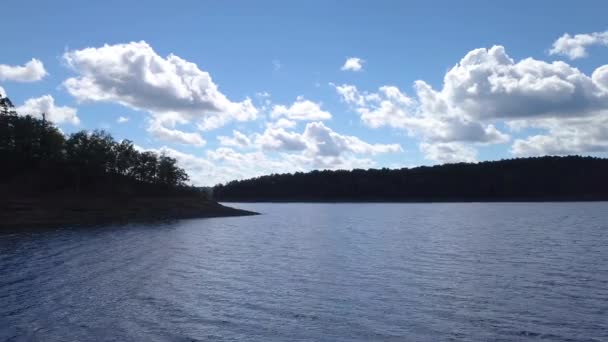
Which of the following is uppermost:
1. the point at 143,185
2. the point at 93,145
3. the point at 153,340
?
Answer: the point at 93,145

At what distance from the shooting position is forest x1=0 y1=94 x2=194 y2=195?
109250mm

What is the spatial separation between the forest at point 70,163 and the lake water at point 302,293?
204 ft

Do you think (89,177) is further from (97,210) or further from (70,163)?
(97,210)

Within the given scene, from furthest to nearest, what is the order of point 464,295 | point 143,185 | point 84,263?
1. point 143,185
2. point 84,263
3. point 464,295

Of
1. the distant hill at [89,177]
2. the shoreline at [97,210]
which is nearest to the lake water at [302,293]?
the shoreline at [97,210]

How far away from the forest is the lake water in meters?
62.0

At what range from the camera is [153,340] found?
19969 millimetres

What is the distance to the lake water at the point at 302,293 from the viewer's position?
21266mm

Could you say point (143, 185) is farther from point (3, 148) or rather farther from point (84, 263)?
point (84, 263)

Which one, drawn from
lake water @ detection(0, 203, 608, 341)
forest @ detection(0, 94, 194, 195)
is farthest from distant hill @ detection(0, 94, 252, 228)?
lake water @ detection(0, 203, 608, 341)

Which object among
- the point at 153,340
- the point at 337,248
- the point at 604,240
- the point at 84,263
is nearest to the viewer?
the point at 153,340

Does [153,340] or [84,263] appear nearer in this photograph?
[153,340]

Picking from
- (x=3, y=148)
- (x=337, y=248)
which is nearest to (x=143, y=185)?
(x=3, y=148)

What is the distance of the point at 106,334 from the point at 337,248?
1332 inches
